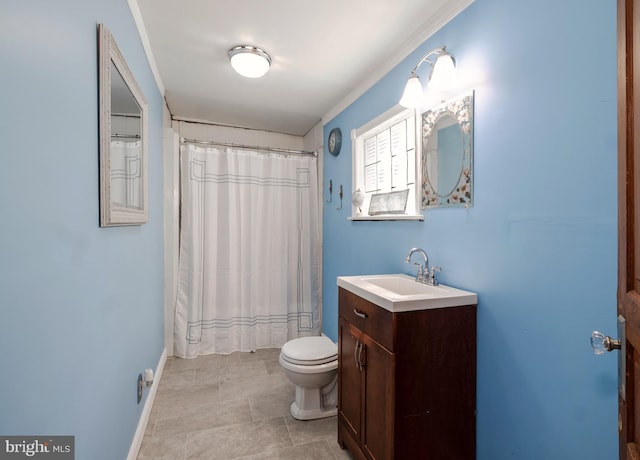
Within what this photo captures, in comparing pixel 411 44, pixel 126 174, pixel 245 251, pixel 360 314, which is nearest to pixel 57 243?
pixel 126 174

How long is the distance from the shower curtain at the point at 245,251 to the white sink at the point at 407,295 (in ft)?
4.99

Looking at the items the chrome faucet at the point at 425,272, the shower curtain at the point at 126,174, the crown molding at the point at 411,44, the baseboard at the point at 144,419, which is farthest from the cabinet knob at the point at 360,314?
the crown molding at the point at 411,44

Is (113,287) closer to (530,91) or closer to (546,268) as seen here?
(546,268)

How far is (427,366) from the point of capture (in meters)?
1.34

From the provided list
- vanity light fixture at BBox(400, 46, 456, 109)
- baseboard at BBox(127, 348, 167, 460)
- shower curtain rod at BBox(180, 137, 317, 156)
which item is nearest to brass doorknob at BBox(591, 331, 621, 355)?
vanity light fixture at BBox(400, 46, 456, 109)

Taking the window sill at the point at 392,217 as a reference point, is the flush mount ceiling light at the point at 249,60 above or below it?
above

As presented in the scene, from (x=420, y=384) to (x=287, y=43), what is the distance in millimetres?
1978

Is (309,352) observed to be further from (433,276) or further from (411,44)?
(411,44)

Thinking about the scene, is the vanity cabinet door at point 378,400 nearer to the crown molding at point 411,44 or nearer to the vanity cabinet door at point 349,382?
the vanity cabinet door at point 349,382

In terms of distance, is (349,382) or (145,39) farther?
(145,39)

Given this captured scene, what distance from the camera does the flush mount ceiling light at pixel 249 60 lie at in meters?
2.01

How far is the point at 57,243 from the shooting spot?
847 mm

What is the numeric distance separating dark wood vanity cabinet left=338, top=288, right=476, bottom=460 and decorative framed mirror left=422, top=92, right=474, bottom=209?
1.82 feet

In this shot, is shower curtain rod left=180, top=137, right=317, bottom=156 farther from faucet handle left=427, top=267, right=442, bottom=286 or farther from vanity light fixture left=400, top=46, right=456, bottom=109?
faucet handle left=427, top=267, right=442, bottom=286
